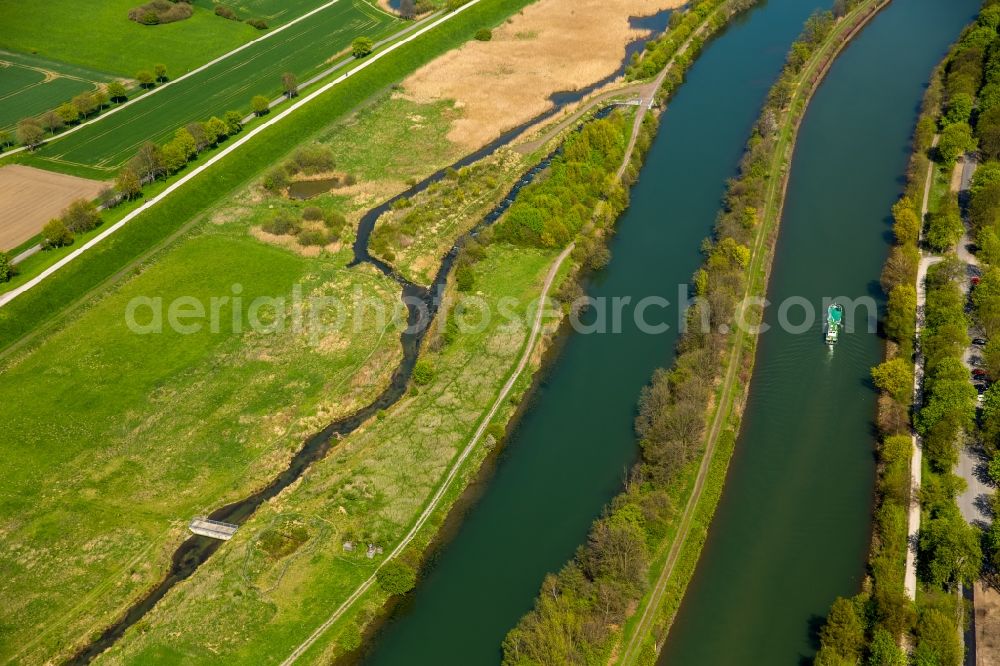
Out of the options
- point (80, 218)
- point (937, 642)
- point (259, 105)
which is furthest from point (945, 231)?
point (80, 218)

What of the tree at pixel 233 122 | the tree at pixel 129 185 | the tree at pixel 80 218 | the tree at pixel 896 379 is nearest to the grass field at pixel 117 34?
the tree at pixel 233 122

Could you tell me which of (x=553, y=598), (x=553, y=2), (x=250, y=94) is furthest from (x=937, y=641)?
(x=553, y=2)

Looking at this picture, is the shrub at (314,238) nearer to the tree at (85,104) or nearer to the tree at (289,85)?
the tree at (289,85)

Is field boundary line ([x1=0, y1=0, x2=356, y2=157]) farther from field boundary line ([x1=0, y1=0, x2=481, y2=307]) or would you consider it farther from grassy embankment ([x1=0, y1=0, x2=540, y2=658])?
grassy embankment ([x1=0, y1=0, x2=540, y2=658])

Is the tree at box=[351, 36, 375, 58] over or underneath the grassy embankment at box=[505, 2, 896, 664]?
over

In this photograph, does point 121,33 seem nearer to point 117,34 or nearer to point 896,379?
point 117,34

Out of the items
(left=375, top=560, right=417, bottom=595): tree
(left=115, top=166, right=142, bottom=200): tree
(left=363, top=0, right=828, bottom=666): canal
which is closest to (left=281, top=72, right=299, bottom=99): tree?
(left=115, top=166, right=142, bottom=200): tree
